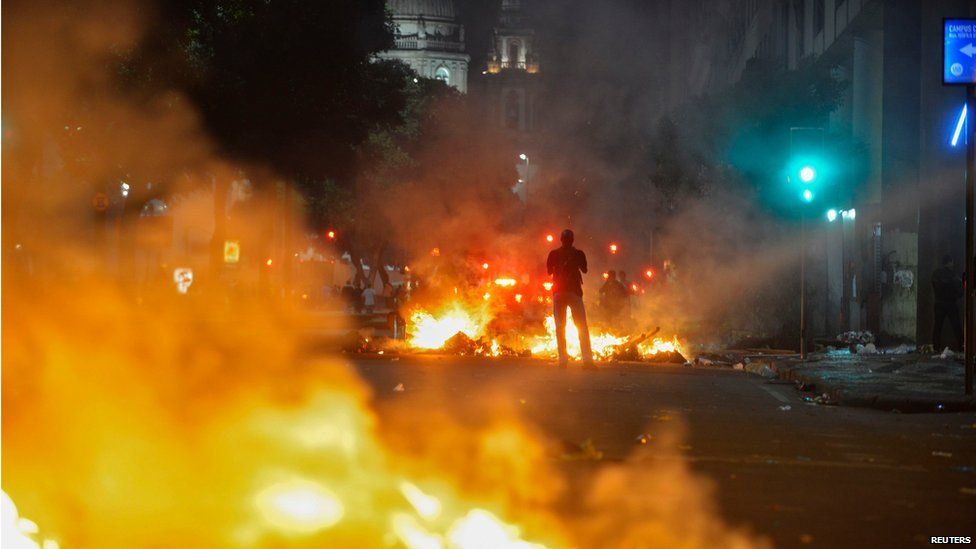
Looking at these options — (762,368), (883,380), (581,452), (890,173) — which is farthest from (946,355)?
(581,452)

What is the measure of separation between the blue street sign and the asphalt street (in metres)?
3.20

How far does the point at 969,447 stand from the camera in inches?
400

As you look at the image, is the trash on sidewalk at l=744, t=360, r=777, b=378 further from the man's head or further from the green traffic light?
the man's head

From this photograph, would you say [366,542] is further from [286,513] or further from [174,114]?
[174,114]

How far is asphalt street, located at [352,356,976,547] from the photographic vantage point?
6.97m

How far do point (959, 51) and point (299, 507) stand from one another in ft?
30.1

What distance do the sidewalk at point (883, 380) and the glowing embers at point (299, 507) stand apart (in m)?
7.89

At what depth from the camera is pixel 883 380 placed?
15.8 metres

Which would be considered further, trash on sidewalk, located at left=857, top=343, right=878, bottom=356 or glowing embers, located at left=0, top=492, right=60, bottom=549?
trash on sidewalk, located at left=857, top=343, right=878, bottom=356

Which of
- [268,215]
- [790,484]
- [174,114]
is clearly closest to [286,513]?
[790,484]

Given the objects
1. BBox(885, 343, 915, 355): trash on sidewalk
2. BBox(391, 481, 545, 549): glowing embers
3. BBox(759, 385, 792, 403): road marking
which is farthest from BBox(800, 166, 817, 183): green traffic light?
→ BBox(391, 481, 545, 549): glowing embers

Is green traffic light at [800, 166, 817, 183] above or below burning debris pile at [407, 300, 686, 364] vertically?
above

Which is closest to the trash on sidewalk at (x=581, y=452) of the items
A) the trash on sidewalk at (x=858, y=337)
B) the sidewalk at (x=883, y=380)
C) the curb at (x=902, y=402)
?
the curb at (x=902, y=402)

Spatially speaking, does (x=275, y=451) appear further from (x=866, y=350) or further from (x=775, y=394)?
(x=866, y=350)
